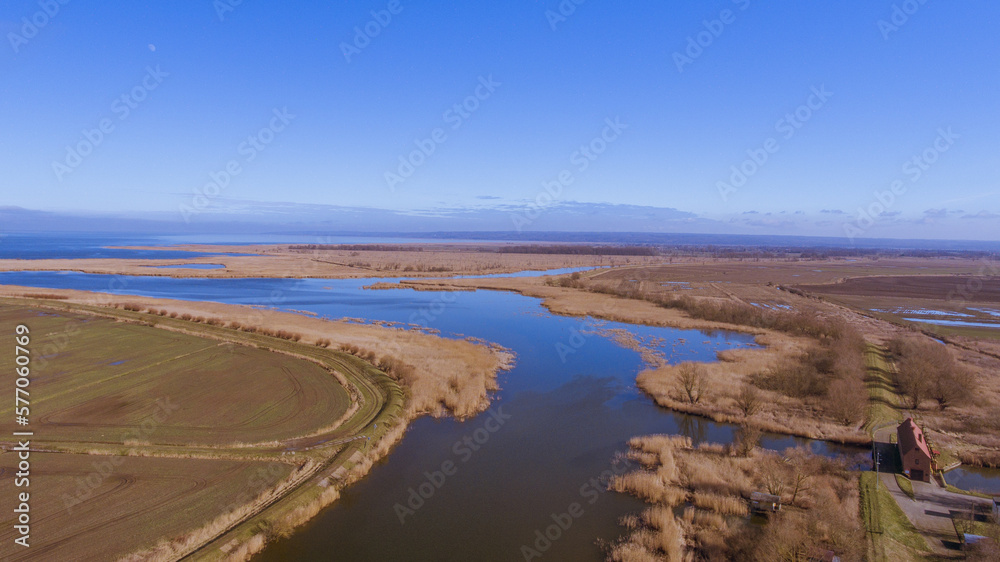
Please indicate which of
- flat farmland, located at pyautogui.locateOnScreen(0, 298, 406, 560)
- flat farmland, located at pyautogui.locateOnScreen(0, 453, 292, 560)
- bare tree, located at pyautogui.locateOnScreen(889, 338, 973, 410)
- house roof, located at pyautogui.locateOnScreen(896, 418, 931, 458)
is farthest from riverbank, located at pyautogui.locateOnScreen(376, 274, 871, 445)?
flat farmland, located at pyautogui.locateOnScreen(0, 453, 292, 560)

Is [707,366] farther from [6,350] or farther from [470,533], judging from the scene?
[6,350]

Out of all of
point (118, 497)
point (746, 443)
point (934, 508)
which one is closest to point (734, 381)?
point (746, 443)

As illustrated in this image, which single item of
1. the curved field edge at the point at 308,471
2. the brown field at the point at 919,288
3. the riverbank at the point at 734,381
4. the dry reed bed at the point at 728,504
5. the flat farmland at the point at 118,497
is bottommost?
the brown field at the point at 919,288

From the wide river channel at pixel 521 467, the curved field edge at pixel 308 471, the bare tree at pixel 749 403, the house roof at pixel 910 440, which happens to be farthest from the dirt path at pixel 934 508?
the curved field edge at pixel 308 471

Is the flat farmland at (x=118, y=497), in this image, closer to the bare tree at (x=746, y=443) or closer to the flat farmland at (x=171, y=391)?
the flat farmland at (x=171, y=391)

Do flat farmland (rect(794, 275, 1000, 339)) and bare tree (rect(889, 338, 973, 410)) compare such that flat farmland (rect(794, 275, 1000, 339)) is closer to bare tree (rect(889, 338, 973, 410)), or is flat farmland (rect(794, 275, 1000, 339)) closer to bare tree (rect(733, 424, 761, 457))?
bare tree (rect(889, 338, 973, 410))

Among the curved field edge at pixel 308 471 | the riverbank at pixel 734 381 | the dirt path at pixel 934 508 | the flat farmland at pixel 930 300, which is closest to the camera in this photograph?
the curved field edge at pixel 308 471

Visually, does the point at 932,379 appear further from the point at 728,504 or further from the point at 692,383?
the point at 728,504
